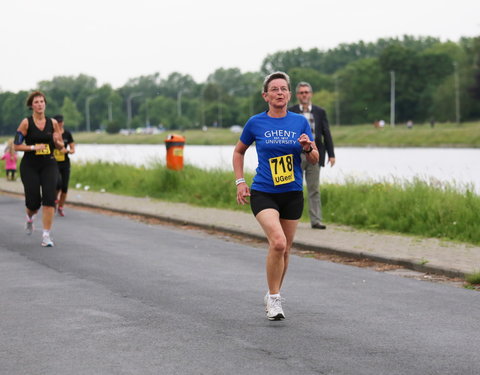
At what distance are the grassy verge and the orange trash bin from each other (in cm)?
25

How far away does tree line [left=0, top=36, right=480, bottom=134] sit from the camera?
102750 millimetres

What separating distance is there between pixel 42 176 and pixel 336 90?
104m

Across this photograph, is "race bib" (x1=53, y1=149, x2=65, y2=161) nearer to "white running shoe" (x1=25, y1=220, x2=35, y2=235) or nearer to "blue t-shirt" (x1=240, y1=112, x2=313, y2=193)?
"white running shoe" (x1=25, y1=220, x2=35, y2=235)

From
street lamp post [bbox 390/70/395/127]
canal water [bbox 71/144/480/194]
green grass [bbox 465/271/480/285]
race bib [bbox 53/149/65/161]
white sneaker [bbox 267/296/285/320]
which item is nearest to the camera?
white sneaker [bbox 267/296/285/320]

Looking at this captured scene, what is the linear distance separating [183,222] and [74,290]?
659 cm

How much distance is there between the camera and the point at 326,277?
28.4ft

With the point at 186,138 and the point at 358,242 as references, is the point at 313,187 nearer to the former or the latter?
the point at 358,242

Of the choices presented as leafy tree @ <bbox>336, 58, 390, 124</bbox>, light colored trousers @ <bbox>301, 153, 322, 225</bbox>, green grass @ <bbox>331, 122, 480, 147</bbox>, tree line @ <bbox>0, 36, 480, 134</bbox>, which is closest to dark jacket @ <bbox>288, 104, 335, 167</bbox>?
light colored trousers @ <bbox>301, 153, 322, 225</bbox>

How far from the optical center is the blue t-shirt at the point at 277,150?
6.36 m

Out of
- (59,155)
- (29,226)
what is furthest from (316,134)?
(59,155)

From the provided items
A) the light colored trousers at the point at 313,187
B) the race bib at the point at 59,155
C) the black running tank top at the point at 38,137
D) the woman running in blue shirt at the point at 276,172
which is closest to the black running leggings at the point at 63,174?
the race bib at the point at 59,155

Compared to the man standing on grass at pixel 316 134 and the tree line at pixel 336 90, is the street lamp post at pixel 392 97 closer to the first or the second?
the tree line at pixel 336 90

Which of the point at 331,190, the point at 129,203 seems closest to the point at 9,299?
the point at 331,190

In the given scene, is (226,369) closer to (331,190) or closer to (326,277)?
(326,277)
